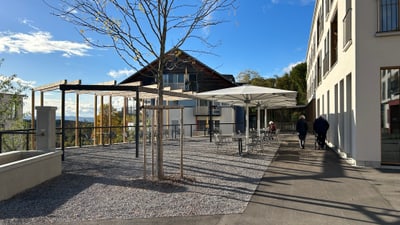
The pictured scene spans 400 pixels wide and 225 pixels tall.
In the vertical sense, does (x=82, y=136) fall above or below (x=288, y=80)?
below

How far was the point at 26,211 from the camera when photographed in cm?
498

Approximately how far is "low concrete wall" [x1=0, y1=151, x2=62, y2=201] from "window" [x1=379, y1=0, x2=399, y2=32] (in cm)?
899

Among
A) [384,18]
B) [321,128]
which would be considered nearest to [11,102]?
[321,128]

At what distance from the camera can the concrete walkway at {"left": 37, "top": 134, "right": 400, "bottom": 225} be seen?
4516mm

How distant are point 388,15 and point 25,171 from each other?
9562 mm

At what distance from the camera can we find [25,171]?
633cm

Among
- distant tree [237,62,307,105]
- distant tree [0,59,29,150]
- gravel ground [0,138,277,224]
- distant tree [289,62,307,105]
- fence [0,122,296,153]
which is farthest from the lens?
distant tree [289,62,307,105]

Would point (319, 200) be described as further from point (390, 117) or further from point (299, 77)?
point (299, 77)

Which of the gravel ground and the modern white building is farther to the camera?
the modern white building

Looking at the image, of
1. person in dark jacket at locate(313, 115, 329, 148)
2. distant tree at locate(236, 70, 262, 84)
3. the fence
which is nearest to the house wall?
person in dark jacket at locate(313, 115, 329, 148)

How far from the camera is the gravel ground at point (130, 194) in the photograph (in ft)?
16.0

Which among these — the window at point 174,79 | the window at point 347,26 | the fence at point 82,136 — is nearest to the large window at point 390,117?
the window at point 347,26

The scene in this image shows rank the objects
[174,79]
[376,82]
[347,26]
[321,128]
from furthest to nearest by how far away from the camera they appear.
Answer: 1. [174,79]
2. [321,128]
3. [347,26]
4. [376,82]

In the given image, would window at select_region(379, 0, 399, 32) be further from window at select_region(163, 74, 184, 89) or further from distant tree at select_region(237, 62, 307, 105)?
distant tree at select_region(237, 62, 307, 105)
